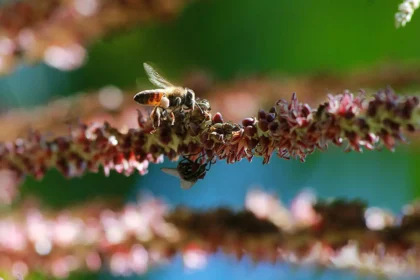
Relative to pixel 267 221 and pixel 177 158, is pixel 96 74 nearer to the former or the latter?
pixel 267 221

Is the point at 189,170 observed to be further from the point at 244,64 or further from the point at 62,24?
the point at 244,64

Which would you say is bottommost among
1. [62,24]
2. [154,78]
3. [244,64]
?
[154,78]

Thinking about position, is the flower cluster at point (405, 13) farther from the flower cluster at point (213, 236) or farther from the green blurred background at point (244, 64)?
the green blurred background at point (244, 64)

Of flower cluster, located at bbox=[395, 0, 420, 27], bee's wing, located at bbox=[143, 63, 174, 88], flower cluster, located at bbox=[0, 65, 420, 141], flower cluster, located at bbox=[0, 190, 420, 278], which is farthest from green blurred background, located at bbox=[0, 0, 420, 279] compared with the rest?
flower cluster, located at bbox=[395, 0, 420, 27]

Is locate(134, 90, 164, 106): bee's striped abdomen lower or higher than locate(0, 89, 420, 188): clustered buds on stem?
higher

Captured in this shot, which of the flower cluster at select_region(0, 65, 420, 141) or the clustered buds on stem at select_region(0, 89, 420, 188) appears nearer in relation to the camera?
the clustered buds on stem at select_region(0, 89, 420, 188)

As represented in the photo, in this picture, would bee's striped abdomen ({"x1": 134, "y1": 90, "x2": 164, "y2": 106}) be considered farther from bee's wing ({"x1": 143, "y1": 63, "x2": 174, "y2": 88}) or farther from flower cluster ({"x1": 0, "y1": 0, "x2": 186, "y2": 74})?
flower cluster ({"x1": 0, "y1": 0, "x2": 186, "y2": 74})

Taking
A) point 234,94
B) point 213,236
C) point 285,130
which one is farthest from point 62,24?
point 285,130
